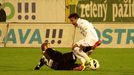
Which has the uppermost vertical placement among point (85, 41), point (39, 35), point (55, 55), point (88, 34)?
point (88, 34)

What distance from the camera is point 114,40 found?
26094 mm

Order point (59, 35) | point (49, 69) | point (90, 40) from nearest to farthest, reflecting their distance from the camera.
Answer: point (90, 40)
point (49, 69)
point (59, 35)

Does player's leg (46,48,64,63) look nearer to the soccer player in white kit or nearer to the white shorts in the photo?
the soccer player in white kit

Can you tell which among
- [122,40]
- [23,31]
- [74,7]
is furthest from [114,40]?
[74,7]

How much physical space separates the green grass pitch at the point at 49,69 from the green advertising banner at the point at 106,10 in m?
9.27

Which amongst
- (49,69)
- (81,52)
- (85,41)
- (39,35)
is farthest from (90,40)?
(39,35)

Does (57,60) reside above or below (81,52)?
below

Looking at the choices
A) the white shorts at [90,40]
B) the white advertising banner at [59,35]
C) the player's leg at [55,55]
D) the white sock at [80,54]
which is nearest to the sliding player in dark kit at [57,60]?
the player's leg at [55,55]

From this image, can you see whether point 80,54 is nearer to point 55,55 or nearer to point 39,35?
point 55,55

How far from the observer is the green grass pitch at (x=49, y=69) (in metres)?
16.2

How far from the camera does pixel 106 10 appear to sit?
34.9 m

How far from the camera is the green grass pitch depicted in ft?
53.0

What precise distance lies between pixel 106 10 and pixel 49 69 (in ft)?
58.5

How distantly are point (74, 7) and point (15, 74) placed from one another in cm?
1976
